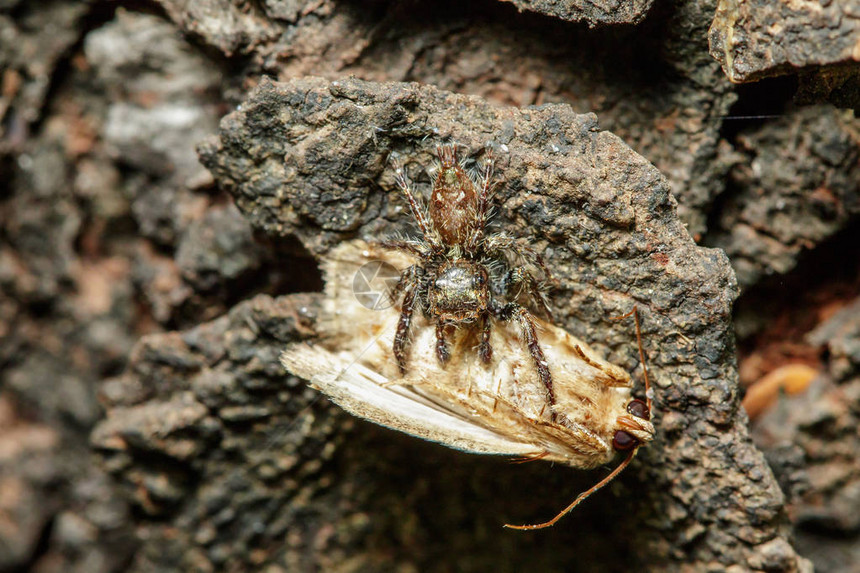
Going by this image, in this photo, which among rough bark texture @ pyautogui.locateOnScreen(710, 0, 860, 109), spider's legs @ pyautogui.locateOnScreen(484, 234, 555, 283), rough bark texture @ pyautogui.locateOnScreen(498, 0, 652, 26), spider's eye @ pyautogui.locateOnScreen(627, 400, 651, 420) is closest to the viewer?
rough bark texture @ pyautogui.locateOnScreen(710, 0, 860, 109)

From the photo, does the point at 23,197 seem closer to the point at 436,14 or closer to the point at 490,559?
the point at 436,14

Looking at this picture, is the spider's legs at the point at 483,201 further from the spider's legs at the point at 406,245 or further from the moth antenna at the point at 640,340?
the moth antenna at the point at 640,340

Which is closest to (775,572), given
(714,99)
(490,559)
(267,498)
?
(490,559)

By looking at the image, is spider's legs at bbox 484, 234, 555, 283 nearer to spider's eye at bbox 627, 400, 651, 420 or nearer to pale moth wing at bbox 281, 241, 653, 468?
pale moth wing at bbox 281, 241, 653, 468

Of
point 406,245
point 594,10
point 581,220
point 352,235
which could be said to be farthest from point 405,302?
point 594,10

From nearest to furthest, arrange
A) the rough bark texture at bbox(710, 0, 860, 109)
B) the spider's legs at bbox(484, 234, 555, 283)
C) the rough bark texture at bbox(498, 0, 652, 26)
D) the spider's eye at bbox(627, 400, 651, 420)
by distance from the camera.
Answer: the rough bark texture at bbox(710, 0, 860, 109) → the rough bark texture at bbox(498, 0, 652, 26) → the spider's eye at bbox(627, 400, 651, 420) → the spider's legs at bbox(484, 234, 555, 283)

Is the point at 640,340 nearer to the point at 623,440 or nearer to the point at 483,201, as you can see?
the point at 623,440

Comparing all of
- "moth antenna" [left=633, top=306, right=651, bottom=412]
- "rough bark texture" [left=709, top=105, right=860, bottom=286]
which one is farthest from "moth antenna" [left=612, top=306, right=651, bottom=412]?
"rough bark texture" [left=709, top=105, right=860, bottom=286]

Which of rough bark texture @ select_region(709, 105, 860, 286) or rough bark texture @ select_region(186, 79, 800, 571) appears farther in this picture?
rough bark texture @ select_region(709, 105, 860, 286)

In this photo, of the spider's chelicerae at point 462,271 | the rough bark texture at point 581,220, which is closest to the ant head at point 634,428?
the rough bark texture at point 581,220
